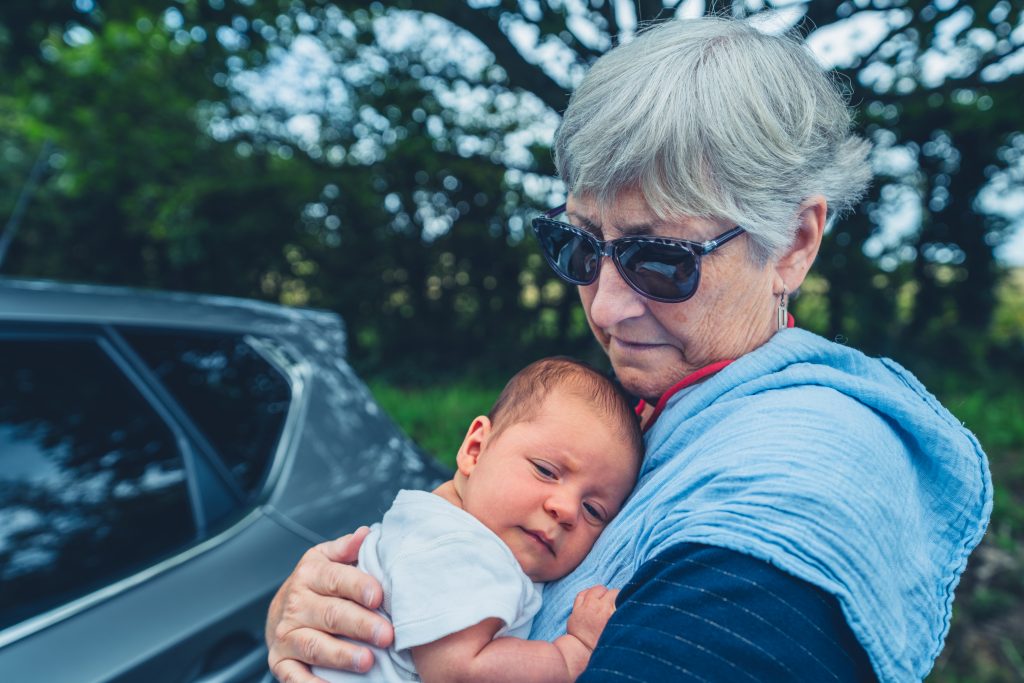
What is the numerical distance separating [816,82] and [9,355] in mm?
1856

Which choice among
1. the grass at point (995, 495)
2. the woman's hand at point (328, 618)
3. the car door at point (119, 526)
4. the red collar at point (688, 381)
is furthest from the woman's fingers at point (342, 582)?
the grass at point (995, 495)

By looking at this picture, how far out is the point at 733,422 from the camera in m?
1.10

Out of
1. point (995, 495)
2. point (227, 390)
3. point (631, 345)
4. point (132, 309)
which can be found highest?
point (132, 309)

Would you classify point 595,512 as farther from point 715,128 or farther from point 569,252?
point 715,128

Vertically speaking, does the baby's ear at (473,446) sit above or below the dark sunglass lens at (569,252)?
below

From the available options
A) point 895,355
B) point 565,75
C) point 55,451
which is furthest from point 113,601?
point 895,355

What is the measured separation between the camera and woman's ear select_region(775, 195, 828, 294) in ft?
4.36

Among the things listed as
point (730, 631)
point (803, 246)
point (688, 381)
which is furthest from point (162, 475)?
point (803, 246)

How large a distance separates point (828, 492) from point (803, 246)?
25.2 inches

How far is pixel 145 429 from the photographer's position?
5.72 feet

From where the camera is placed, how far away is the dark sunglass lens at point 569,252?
144 centimetres

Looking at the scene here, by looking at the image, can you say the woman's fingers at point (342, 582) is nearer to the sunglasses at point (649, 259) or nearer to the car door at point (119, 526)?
the car door at point (119, 526)

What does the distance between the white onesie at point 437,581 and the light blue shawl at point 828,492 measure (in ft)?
0.41

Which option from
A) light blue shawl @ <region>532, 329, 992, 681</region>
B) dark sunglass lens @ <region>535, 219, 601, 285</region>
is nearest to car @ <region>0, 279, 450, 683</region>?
light blue shawl @ <region>532, 329, 992, 681</region>
